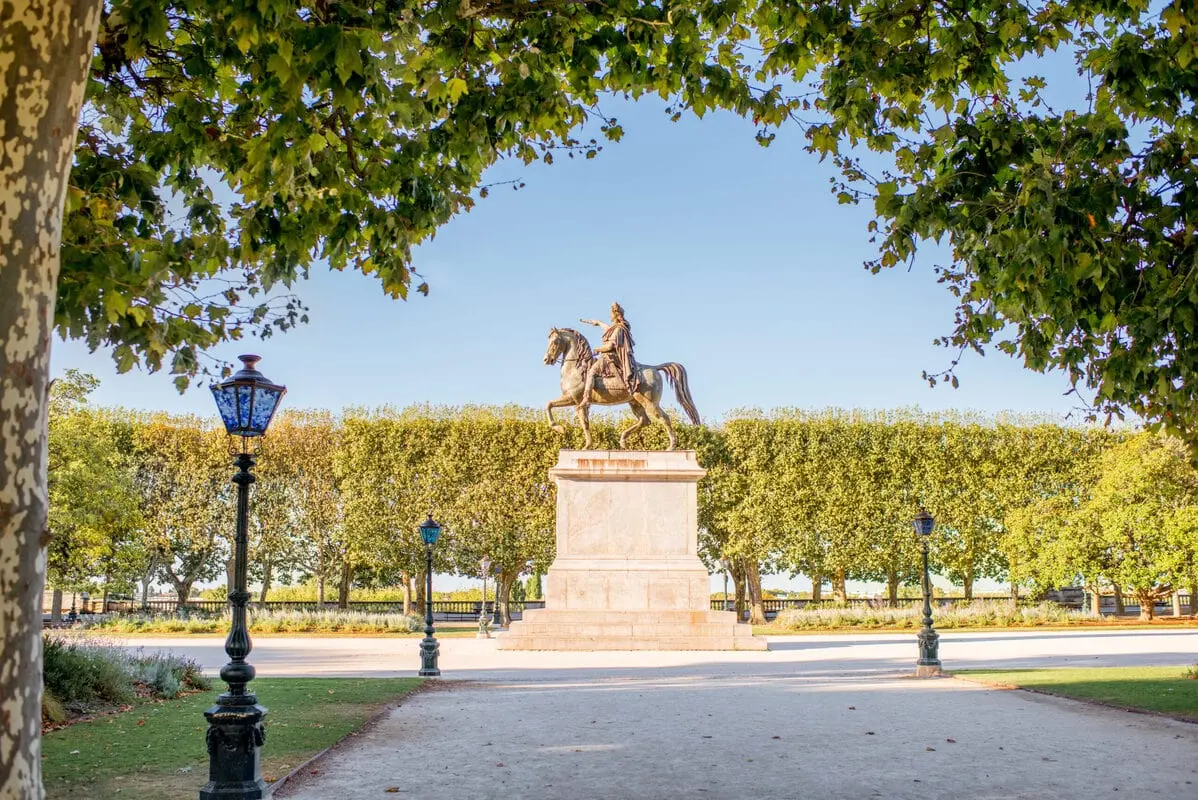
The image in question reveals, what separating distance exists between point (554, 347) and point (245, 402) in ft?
61.6

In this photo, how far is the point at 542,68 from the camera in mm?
8508

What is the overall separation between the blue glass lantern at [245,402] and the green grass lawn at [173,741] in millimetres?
3019

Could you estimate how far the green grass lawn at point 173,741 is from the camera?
8258mm

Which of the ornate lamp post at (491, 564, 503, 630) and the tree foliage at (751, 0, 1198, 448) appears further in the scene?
the ornate lamp post at (491, 564, 503, 630)

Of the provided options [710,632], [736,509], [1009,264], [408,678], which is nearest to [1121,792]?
[1009,264]

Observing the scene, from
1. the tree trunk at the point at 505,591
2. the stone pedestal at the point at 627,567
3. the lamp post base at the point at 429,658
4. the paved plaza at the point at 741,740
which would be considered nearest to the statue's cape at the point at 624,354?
the stone pedestal at the point at 627,567

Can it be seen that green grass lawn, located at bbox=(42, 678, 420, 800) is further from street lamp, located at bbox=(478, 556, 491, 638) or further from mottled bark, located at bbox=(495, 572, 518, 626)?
mottled bark, located at bbox=(495, 572, 518, 626)

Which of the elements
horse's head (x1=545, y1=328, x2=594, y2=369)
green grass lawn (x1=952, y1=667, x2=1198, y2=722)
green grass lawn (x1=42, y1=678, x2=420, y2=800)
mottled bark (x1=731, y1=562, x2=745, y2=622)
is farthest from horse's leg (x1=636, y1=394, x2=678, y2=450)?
mottled bark (x1=731, y1=562, x2=745, y2=622)

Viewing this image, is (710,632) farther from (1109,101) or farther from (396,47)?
(396,47)

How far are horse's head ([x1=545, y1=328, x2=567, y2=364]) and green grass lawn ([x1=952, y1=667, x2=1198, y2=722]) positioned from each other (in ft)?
42.9

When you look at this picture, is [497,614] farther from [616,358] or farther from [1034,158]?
[1034,158]

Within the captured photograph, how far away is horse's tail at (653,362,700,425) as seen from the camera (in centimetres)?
2767

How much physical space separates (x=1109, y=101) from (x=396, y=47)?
238 inches

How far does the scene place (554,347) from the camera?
88.3ft
